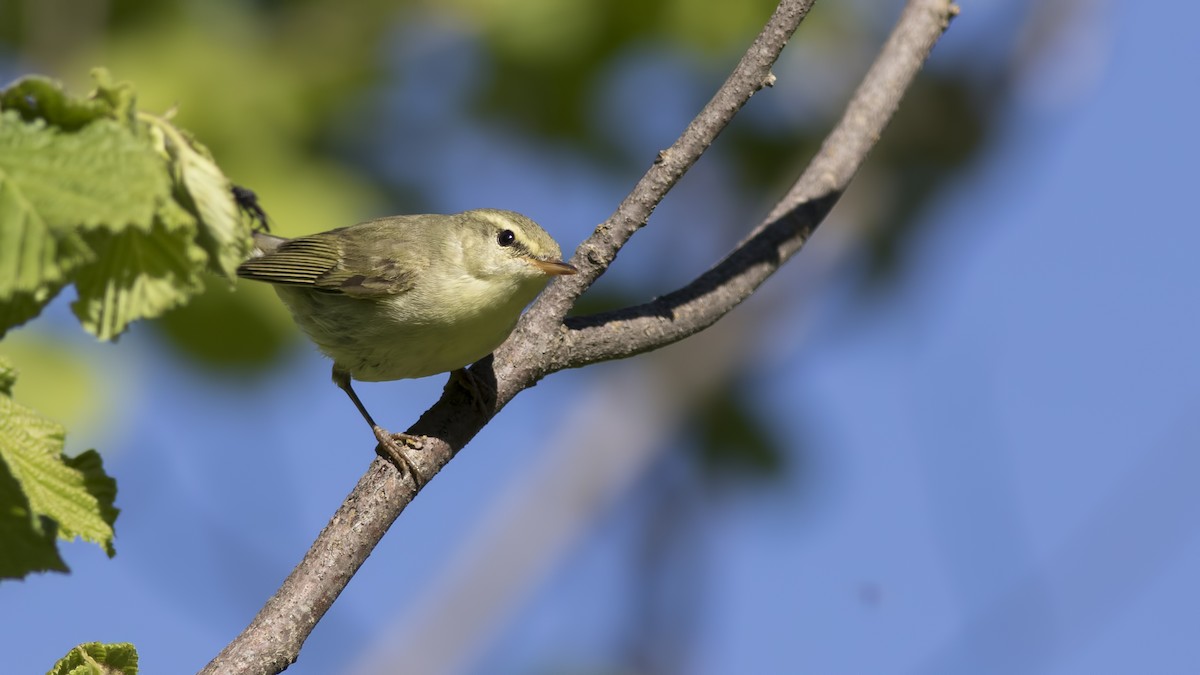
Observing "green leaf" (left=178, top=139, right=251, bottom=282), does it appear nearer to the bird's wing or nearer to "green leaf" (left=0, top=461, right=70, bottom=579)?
"green leaf" (left=0, top=461, right=70, bottom=579)

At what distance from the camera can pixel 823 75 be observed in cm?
895

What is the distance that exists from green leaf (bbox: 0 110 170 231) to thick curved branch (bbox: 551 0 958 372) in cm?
171

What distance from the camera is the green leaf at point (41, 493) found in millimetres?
1854

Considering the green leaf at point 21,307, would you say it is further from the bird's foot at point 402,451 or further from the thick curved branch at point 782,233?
the thick curved branch at point 782,233

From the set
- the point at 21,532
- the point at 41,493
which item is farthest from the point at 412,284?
the point at 21,532

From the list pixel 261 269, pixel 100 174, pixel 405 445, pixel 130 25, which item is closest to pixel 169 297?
pixel 100 174

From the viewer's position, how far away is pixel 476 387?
3.73 m

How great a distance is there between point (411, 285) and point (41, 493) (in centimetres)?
307

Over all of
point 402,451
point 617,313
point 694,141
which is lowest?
point 402,451

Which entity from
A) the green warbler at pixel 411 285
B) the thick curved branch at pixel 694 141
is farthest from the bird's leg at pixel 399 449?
the thick curved branch at pixel 694 141

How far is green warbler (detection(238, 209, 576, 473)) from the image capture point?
15.3ft

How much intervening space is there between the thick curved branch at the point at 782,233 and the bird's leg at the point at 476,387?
24 centimetres

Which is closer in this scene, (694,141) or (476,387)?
(694,141)

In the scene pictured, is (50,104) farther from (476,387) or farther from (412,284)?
(412,284)
